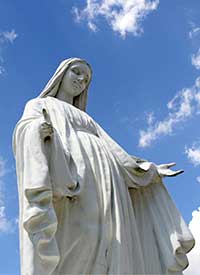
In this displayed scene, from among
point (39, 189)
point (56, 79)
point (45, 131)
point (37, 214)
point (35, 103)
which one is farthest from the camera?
point (56, 79)

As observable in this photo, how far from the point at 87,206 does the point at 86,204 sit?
0.03 m

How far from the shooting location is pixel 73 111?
771cm

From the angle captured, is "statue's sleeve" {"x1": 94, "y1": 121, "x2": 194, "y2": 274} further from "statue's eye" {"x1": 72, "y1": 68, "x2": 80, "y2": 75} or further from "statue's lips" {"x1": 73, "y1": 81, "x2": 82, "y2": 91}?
"statue's eye" {"x1": 72, "y1": 68, "x2": 80, "y2": 75}

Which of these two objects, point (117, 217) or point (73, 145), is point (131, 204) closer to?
point (117, 217)

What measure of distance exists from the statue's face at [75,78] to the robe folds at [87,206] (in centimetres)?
71

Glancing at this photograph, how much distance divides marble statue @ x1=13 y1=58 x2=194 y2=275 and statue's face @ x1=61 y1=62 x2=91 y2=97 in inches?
19.8

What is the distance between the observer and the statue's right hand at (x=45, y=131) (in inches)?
252

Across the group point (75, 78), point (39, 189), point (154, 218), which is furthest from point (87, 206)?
point (75, 78)

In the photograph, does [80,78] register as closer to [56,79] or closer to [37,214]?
[56,79]

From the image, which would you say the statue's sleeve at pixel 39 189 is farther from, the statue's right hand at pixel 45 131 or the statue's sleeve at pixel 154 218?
the statue's sleeve at pixel 154 218

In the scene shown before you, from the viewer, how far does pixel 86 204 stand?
21.4 ft

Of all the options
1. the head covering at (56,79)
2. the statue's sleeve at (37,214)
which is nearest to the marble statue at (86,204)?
the statue's sleeve at (37,214)

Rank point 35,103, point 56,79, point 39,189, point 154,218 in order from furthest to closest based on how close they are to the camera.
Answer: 1. point 56,79
2. point 35,103
3. point 154,218
4. point 39,189

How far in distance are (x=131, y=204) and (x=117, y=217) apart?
21.6 inches
